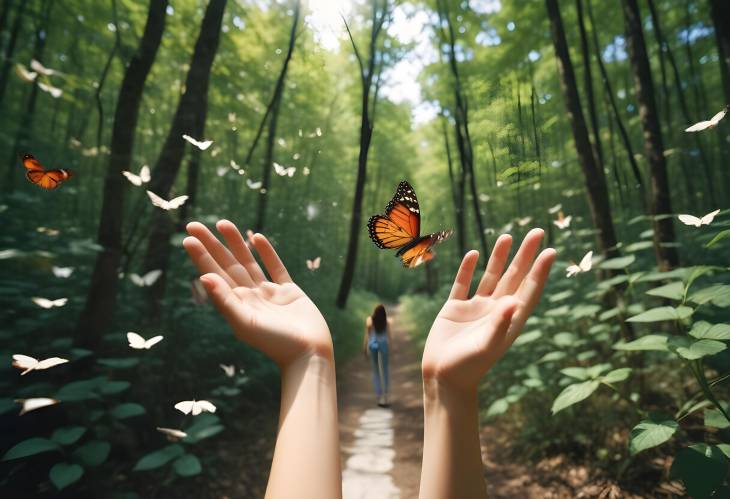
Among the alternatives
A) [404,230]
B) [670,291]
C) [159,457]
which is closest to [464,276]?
[404,230]

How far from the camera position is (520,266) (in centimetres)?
125

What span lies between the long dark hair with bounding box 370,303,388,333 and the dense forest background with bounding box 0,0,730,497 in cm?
64

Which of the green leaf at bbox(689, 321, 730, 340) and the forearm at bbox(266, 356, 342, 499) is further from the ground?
the green leaf at bbox(689, 321, 730, 340)

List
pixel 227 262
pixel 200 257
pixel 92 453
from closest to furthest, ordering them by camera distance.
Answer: pixel 200 257 < pixel 227 262 < pixel 92 453

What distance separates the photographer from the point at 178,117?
279 cm

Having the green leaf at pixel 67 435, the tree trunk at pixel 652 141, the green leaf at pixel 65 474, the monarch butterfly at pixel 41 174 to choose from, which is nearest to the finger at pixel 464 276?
the monarch butterfly at pixel 41 174

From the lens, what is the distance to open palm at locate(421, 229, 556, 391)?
3.33 feet

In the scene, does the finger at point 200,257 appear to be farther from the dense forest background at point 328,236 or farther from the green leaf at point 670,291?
the green leaf at point 670,291

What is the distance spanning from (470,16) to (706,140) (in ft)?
22.5

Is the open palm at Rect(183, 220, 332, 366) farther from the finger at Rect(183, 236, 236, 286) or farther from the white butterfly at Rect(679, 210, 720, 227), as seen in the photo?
the white butterfly at Rect(679, 210, 720, 227)

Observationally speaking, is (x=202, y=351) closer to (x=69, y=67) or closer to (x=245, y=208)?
(x=245, y=208)

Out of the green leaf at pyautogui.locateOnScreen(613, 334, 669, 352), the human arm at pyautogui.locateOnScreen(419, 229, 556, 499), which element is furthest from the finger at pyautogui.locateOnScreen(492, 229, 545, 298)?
the green leaf at pyautogui.locateOnScreen(613, 334, 669, 352)

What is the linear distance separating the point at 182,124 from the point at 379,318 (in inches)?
97.4

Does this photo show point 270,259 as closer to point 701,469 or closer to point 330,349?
point 330,349
